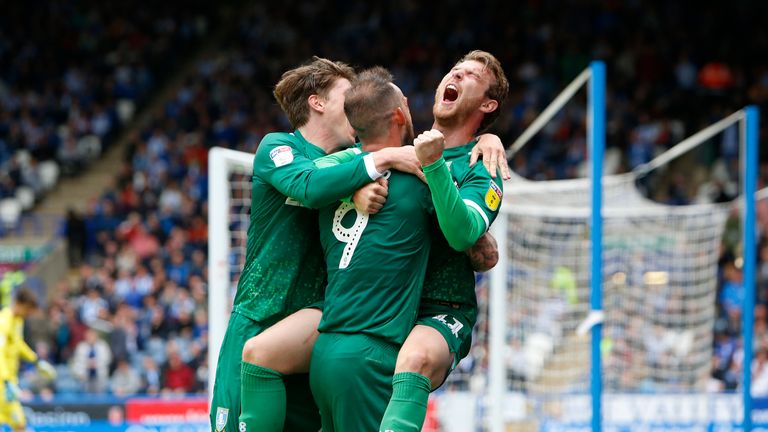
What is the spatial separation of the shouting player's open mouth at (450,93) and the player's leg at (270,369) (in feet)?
3.79

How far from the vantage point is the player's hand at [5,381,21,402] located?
11.7 metres

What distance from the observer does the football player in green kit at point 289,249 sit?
15.4 feet

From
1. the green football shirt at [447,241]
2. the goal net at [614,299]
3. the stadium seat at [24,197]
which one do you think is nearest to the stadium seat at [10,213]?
the stadium seat at [24,197]

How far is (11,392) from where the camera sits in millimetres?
11734

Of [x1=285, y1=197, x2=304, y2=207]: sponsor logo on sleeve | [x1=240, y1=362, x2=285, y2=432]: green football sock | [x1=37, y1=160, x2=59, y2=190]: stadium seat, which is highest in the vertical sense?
[x1=37, y1=160, x2=59, y2=190]: stadium seat

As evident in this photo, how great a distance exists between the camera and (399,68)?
23438 millimetres

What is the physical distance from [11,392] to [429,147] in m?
8.83

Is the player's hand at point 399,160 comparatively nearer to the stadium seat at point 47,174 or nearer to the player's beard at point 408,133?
the player's beard at point 408,133

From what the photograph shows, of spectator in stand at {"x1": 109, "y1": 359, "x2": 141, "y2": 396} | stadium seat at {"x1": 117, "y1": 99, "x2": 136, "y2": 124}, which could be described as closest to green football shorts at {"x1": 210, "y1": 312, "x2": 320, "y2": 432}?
spectator in stand at {"x1": 109, "y1": 359, "x2": 141, "y2": 396}

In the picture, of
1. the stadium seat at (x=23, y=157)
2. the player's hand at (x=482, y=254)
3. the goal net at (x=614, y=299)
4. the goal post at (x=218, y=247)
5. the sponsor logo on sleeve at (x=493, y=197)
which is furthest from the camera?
the stadium seat at (x=23, y=157)

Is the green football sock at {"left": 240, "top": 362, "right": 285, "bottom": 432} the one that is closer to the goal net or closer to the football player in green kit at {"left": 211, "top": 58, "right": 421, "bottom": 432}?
the football player in green kit at {"left": 211, "top": 58, "right": 421, "bottom": 432}

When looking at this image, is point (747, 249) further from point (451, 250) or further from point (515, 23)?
point (515, 23)

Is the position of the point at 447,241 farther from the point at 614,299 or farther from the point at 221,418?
the point at 614,299

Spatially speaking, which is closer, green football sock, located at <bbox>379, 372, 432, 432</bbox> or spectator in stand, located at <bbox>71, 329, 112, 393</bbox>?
green football sock, located at <bbox>379, 372, 432, 432</bbox>
